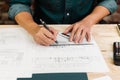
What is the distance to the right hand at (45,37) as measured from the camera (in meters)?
0.92

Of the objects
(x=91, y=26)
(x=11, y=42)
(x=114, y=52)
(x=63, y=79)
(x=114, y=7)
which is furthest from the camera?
(x=114, y=7)

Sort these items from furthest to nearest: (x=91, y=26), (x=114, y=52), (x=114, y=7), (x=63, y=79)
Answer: (x=114, y=7)
(x=91, y=26)
(x=114, y=52)
(x=63, y=79)

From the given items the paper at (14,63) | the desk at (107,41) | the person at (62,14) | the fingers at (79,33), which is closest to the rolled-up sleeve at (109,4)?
the person at (62,14)

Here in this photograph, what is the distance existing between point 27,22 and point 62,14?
10.3 inches

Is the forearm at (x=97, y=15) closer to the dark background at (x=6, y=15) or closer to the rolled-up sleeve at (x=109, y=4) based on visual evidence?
the rolled-up sleeve at (x=109, y=4)

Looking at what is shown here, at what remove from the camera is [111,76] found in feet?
2.52

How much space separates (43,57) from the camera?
2.83 feet

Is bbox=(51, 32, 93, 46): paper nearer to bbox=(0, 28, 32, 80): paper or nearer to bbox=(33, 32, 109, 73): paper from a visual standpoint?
bbox=(33, 32, 109, 73): paper

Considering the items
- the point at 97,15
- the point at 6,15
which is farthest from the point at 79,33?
the point at 6,15

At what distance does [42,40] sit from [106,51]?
247mm

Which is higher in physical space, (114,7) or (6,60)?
(114,7)

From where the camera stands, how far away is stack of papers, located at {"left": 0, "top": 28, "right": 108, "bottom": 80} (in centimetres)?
79

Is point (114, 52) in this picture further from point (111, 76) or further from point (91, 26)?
point (91, 26)

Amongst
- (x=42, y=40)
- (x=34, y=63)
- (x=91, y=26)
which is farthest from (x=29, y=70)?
(x=91, y=26)
